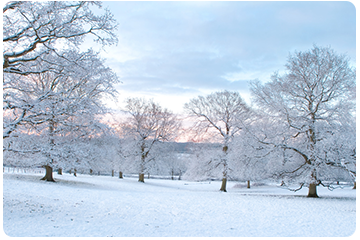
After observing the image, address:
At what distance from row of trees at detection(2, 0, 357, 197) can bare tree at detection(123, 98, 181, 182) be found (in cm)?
12

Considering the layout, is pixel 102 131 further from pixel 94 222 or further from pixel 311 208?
pixel 311 208

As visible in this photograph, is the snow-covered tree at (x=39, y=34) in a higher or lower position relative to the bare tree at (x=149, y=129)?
higher

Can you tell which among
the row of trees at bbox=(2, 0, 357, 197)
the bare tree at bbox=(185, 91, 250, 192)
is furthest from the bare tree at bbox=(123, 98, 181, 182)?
the bare tree at bbox=(185, 91, 250, 192)

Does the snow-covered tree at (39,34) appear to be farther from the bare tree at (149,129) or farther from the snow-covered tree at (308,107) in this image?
the bare tree at (149,129)

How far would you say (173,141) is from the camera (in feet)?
97.5

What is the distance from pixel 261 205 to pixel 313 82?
8457 millimetres

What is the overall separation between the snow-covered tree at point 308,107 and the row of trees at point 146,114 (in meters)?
0.06

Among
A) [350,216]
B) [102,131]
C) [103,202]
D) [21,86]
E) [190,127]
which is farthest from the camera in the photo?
[190,127]

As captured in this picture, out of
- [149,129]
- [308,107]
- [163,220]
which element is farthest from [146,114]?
[163,220]

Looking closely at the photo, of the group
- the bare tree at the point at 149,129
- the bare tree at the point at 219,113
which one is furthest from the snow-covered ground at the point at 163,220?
the bare tree at the point at 149,129

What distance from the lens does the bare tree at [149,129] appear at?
28875 mm

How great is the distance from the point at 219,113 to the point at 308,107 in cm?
815

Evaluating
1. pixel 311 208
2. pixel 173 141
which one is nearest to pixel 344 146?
pixel 311 208

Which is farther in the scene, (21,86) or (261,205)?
(261,205)
